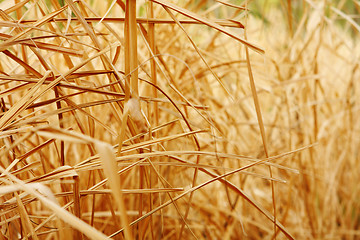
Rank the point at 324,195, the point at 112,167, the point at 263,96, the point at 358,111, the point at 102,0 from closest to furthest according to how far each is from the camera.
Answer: the point at 112,167 → the point at 102,0 → the point at 324,195 → the point at 358,111 → the point at 263,96

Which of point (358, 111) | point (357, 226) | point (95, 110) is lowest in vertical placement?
point (357, 226)

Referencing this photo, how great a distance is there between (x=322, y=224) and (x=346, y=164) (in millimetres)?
177

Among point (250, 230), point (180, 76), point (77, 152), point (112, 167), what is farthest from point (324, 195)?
point (112, 167)

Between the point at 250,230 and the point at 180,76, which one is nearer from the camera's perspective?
the point at 180,76

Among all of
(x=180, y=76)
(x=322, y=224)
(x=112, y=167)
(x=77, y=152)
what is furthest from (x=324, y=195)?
(x=112, y=167)

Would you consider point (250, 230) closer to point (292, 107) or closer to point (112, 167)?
point (292, 107)

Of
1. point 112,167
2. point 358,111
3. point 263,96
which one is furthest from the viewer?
point 263,96

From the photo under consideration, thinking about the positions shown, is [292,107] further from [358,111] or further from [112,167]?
[112,167]

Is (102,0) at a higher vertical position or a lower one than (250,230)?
higher

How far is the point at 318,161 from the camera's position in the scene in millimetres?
1114

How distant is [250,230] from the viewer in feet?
3.24

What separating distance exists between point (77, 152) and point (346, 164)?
2.15 ft

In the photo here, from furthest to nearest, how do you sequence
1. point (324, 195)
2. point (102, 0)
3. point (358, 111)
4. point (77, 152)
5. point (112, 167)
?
1. point (358, 111)
2. point (324, 195)
3. point (102, 0)
4. point (77, 152)
5. point (112, 167)

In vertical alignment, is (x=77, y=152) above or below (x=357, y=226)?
above
